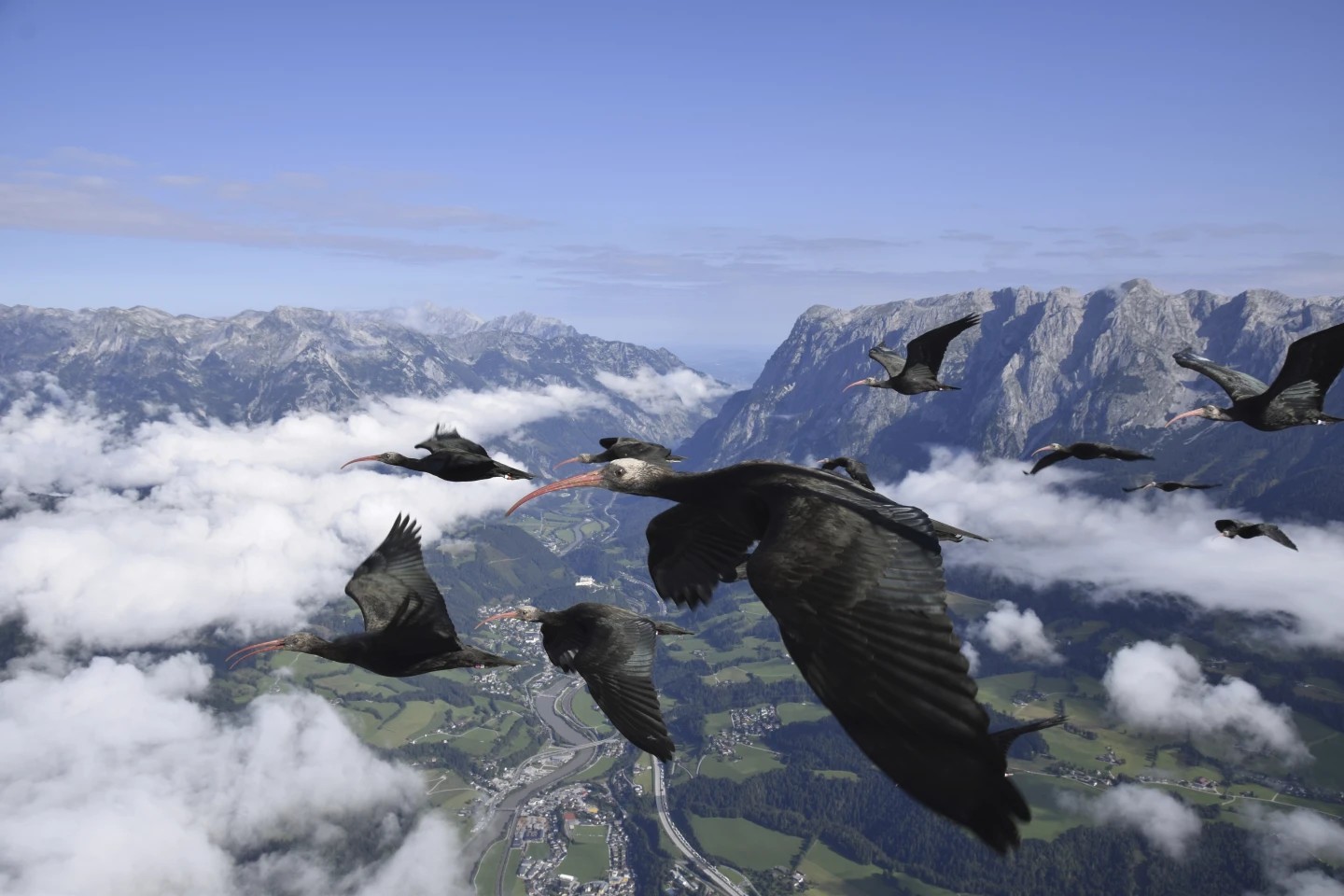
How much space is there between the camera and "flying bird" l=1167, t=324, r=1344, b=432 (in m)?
15.5

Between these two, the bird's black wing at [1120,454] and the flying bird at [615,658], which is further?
the bird's black wing at [1120,454]

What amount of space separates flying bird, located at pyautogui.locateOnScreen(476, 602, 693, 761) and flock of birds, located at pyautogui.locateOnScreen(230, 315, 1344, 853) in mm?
29

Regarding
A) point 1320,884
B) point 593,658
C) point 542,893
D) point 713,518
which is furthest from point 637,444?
point 1320,884

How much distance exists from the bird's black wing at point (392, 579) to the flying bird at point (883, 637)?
30.8 feet

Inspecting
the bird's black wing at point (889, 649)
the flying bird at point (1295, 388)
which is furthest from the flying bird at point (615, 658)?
the flying bird at point (1295, 388)

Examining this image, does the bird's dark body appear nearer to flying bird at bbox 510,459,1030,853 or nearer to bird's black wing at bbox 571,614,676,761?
bird's black wing at bbox 571,614,676,761

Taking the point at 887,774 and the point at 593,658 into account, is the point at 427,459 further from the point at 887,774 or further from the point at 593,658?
the point at 887,774

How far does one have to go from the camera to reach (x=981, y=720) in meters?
4.45

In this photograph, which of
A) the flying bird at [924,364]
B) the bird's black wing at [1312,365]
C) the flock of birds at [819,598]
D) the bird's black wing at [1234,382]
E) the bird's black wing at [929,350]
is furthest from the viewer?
the bird's black wing at [929,350]

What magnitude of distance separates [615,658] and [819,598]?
7.51 m

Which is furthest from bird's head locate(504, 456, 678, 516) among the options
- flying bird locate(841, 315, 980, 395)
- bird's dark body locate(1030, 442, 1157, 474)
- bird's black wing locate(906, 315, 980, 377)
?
bird's black wing locate(906, 315, 980, 377)

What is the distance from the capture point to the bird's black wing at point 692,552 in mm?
13156

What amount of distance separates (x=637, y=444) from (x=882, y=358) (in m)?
16.6

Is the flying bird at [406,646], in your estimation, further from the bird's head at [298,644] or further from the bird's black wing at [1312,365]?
the bird's black wing at [1312,365]
